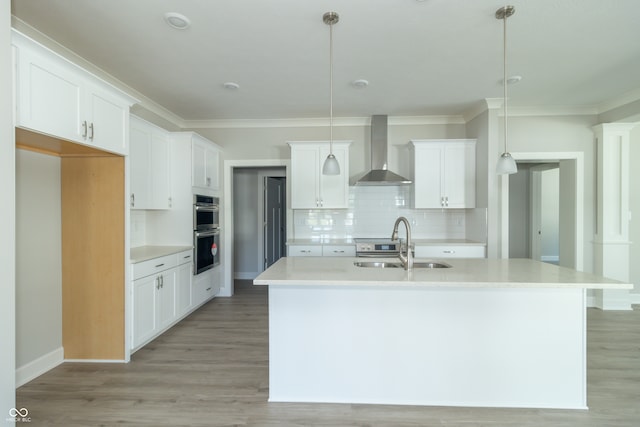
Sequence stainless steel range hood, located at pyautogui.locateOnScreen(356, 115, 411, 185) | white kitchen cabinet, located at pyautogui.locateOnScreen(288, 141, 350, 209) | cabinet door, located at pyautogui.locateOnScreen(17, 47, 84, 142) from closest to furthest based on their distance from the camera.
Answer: cabinet door, located at pyautogui.locateOnScreen(17, 47, 84, 142) < white kitchen cabinet, located at pyautogui.locateOnScreen(288, 141, 350, 209) < stainless steel range hood, located at pyautogui.locateOnScreen(356, 115, 411, 185)

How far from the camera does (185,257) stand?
12.7ft

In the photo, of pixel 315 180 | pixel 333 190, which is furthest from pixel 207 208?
pixel 333 190

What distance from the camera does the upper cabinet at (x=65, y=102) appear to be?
1.94 metres

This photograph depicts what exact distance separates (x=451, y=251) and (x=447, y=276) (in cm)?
237

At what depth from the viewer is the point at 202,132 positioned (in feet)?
16.4

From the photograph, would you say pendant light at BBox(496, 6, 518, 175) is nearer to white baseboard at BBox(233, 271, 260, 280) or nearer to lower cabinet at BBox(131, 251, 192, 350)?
lower cabinet at BBox(131, 251, 192, 350)

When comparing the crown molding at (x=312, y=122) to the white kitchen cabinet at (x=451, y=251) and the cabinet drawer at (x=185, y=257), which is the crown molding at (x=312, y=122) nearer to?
the white kitchen cabinet at (x=451, y=251)

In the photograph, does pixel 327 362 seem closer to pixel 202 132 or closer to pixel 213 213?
pixel 213 213

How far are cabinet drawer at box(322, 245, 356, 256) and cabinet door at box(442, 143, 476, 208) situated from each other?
147 centimetres

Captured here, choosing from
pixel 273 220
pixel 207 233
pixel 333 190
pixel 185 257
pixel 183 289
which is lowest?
pixel 183 289

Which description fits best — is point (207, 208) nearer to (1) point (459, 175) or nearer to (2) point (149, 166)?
(2) point (149, 166)

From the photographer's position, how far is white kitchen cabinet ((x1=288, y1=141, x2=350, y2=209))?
14.9 feet

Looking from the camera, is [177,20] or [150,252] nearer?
[177,20]

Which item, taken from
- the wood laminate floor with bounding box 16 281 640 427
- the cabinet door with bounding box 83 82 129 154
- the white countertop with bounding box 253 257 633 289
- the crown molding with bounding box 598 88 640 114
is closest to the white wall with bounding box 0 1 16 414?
Answer: the wood laminate floor with bounding box 16 281 640 427
